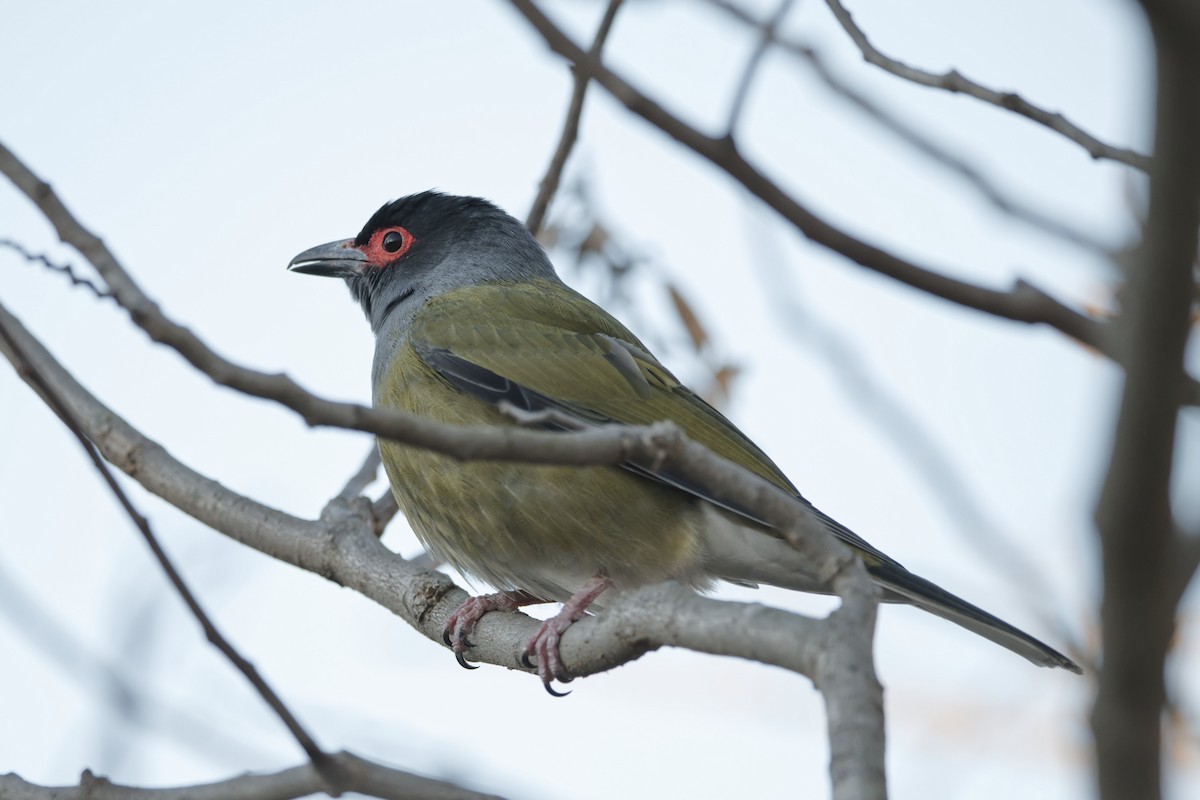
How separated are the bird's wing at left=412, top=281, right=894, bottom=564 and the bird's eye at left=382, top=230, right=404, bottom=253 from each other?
87 cm

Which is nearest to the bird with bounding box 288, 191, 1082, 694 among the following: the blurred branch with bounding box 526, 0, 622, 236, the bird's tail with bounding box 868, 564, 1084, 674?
the bird's tail with bounding box 868, 564, 1084, 674

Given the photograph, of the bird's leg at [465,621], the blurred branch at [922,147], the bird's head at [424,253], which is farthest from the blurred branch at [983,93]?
the bird's head at [424,253]

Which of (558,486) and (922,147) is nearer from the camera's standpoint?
(922,147)

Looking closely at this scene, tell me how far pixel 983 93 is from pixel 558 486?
2173 millimetres

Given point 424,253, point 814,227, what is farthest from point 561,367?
point 814,227

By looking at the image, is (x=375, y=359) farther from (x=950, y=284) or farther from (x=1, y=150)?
(x=950, y=284)

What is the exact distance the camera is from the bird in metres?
4.42

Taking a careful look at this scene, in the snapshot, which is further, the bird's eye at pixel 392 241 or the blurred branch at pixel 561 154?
the bird's eye at pixel 392 241

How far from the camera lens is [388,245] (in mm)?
6637

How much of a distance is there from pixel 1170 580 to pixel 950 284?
1.05 metres

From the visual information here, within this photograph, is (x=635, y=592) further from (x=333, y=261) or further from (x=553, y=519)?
(x=333, y=261)

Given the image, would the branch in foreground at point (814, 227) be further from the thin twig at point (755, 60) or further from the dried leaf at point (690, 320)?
the dried leaf at point (690, 320)

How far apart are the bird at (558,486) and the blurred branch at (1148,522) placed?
2.46 meters

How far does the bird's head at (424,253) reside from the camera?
6344 mm
